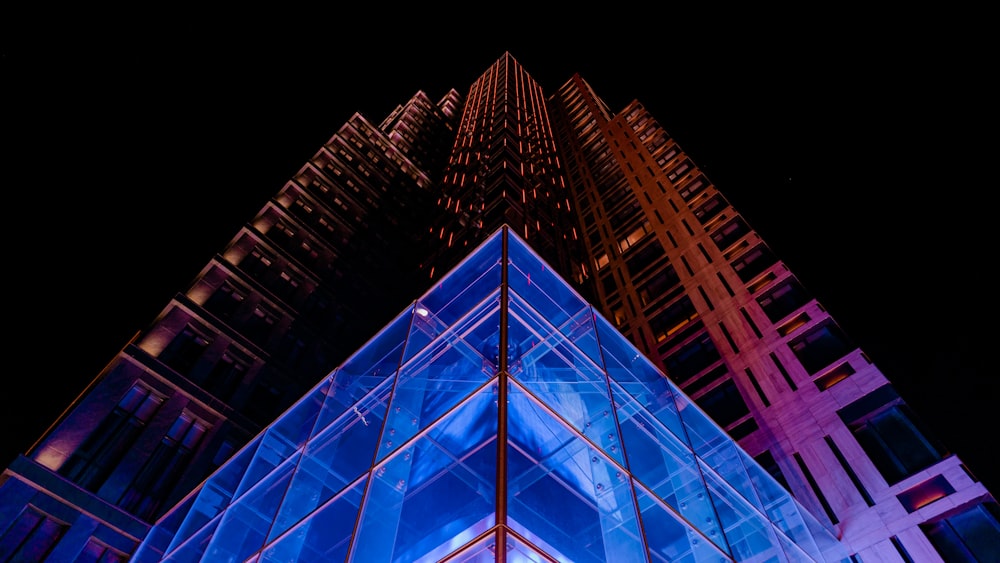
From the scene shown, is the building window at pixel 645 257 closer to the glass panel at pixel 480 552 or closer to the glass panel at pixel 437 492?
the glass panel at pixel 437 492

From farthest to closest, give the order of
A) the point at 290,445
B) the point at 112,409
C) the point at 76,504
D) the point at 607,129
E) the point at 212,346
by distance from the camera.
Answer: the point at 607,129 → the point at 212,346 → the point at 112,409 → the point at 76,504 → the point at 290,445

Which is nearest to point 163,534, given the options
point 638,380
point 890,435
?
point 638,380

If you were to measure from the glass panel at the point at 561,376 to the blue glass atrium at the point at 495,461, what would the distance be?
36 mm

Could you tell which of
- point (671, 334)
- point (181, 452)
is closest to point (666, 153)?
point (671, 334)

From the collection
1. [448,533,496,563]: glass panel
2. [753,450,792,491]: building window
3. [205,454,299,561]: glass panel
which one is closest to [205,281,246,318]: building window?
[205,454,299,561]: glass panel

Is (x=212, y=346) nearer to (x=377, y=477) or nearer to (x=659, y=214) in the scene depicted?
(x=377, y=477)

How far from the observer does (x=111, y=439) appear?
20.3 m

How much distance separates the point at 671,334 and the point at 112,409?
25432mm

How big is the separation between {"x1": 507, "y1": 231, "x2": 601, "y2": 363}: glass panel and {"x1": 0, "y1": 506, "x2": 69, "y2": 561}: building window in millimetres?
16817

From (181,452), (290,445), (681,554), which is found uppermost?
A: (181,452)

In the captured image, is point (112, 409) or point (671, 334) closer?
point (112, 409)

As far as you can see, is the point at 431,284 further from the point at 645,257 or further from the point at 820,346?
the point at 820,346

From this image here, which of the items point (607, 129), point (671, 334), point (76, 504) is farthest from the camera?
point (607, 129)

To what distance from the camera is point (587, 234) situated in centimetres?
4419
